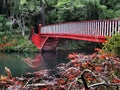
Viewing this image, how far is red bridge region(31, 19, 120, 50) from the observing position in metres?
13.2

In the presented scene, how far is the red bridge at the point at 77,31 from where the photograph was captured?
43.2ft

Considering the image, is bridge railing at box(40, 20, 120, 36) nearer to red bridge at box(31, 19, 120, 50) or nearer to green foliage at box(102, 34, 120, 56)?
red bridge at box(31, 19, 120, 50)

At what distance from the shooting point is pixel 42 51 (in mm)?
24578

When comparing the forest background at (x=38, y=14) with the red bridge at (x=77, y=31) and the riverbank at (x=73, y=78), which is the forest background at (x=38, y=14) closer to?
the red bridge at (x=77, y=31)

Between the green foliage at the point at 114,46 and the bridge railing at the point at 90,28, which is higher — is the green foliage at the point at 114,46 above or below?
above

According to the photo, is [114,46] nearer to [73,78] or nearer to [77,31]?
[73,78]

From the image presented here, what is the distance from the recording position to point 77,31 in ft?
58.4

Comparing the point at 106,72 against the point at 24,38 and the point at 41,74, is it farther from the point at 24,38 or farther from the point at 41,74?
the point at 24,38

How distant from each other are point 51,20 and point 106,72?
2517 cm

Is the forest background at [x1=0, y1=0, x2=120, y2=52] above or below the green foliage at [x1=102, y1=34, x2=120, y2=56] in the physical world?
below

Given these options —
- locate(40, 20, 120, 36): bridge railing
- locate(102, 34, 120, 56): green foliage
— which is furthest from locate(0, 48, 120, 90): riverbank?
locate(40, 20, 120, 36): bridge railing

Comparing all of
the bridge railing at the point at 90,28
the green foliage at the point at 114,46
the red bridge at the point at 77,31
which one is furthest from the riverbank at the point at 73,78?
the bridge railing at the point at 90,28

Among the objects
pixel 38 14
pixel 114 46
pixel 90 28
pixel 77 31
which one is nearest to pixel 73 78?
pixel 114 46

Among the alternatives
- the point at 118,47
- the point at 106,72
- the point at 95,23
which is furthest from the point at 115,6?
the point at 106,72
